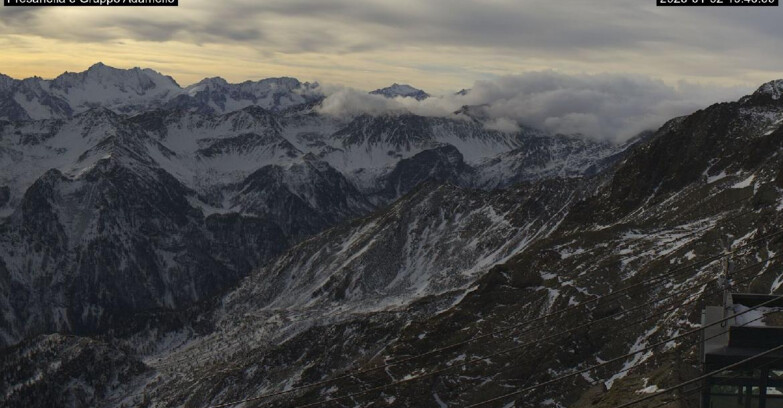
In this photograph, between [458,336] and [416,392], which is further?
[458,336]

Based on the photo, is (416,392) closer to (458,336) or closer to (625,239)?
(458,336)

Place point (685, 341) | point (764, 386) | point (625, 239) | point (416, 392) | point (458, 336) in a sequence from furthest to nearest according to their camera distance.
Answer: point (625, 239), point (458, 336), point (416, 392), point (685, 341), point (764, 386)

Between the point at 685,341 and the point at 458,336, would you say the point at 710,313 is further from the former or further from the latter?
the point at 458,336

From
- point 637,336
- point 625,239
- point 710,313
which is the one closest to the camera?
point 710,313

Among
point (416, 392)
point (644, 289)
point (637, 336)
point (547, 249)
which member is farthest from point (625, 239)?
point (416, 392)

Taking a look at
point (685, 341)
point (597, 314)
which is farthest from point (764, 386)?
point (597, 314)

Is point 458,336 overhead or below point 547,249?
below

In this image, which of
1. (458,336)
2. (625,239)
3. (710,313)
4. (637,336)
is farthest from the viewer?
(625,239)

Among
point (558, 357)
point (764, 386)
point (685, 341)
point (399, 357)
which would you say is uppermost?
point (764, 386)

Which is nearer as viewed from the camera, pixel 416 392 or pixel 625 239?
pixel 416 392
